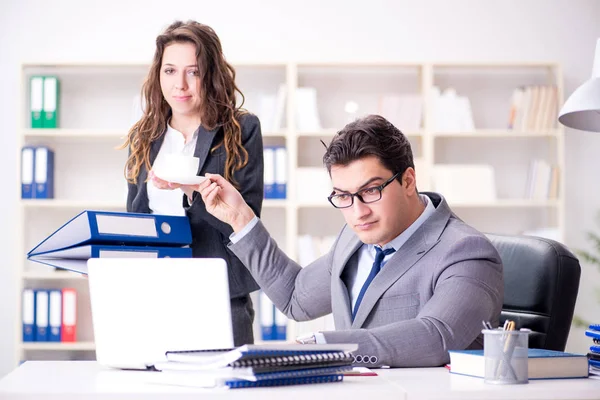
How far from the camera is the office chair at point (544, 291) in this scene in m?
1.79

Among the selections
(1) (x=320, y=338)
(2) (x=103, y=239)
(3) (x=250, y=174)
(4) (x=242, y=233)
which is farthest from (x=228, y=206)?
(1) (x=320, y=338)

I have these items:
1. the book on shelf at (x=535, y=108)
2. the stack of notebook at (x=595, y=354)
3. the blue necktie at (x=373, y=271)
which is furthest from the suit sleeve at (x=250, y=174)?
the book on shelf at (x=535, y=108)

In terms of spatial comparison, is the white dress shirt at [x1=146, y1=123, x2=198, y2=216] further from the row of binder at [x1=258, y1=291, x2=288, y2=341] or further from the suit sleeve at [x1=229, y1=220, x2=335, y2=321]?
the row of binder at [x1=258, y1=291, x2=288, y2=341]

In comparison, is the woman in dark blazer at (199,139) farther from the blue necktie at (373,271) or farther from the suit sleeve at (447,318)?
the suit sleeve at (447,318)

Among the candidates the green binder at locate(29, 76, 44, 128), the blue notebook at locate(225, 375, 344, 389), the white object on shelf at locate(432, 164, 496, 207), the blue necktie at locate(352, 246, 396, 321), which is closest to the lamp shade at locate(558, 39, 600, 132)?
the blue necktie at locate(352, 246, 396, 321)

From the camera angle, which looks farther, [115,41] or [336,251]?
[115,41]

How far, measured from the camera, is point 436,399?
1141mm

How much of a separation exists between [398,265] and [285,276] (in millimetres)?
367

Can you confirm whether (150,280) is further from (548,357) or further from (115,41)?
(115,41)

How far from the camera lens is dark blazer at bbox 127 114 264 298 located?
6.49 ft

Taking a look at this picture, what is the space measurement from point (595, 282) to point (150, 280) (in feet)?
12.2

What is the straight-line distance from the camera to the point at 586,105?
1.73m

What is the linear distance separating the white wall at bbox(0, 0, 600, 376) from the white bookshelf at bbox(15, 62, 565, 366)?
0.10 m

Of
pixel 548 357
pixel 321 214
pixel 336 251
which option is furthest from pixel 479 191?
pixel 548 357
